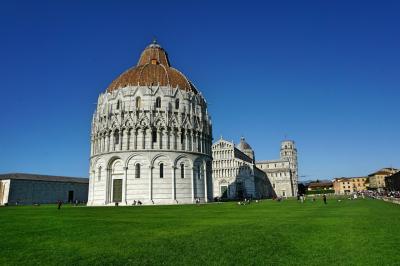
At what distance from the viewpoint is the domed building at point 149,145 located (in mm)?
48844

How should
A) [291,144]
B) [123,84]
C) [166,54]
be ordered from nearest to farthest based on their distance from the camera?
[123,84]
[166,54]
[291,144]

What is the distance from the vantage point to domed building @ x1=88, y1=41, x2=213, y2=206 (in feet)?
160

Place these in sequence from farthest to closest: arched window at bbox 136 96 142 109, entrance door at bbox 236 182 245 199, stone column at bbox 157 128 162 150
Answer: entrance door at bbox 236 182 245 199 < arched window at bbox 136 96 142 109 < stone column at bbox 157 128 162 150

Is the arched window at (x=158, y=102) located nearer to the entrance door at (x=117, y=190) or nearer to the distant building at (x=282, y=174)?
the entrance door at (x=117, y=190)

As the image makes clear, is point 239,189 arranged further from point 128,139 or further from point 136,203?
point 128,139

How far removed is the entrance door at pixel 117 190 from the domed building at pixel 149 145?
4 centimetres

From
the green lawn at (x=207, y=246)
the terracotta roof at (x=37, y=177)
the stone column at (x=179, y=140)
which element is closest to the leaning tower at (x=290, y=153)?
the terracotta roof at (x=37, y=177)

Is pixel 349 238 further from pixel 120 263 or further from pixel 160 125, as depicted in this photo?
pixel 160 125

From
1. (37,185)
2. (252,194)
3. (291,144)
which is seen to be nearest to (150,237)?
(37,185)

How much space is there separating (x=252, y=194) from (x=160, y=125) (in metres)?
57.1

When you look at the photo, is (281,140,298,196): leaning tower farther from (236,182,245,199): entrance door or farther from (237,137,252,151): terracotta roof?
(236,182,245,199): entrance door

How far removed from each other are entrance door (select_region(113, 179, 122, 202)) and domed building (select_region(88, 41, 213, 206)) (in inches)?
1.8

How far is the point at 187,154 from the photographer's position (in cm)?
5162

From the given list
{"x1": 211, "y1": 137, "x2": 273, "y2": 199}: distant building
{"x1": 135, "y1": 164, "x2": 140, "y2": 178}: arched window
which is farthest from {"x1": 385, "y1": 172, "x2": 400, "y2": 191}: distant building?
{"x1": 135, "y1": 164, "x2": 140, "y2": 178}: arched window
